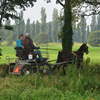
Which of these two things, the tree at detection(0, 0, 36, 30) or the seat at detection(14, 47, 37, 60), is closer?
the seat at detection(14, 47, 37, 60)

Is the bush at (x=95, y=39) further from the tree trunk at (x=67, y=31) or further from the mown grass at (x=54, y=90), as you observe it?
the mown grass at (x=54, y=90)

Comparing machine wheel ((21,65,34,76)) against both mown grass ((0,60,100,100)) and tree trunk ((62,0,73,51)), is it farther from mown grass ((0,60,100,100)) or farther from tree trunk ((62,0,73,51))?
tree trunk ((62,0,73,51))

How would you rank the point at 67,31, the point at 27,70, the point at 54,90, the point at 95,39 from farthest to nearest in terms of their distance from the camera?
1. the point at 95,39
2. the point at 67,31
3. the point at 27,70
4. the point at 54,90

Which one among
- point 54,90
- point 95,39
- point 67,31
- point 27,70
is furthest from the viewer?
point 95,39

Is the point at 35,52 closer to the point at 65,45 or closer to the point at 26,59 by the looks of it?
the point at 26,59

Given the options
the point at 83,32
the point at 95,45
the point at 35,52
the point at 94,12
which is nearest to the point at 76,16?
the point at 94,12

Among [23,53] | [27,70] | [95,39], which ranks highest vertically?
[95,39]

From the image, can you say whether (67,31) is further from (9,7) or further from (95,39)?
(95,39)

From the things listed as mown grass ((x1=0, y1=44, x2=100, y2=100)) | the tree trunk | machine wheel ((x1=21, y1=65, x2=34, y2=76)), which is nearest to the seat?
machine wheel ((x1=21, y1=65, x2=34, y2=76))

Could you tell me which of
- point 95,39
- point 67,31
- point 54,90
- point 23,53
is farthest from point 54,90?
point 95,39

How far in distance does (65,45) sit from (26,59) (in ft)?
14.1

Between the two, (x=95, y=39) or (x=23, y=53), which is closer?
(x=23, y=53)

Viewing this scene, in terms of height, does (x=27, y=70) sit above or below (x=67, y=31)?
below

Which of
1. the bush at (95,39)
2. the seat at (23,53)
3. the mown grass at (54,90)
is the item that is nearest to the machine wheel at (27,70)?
the seat at (23,53)
